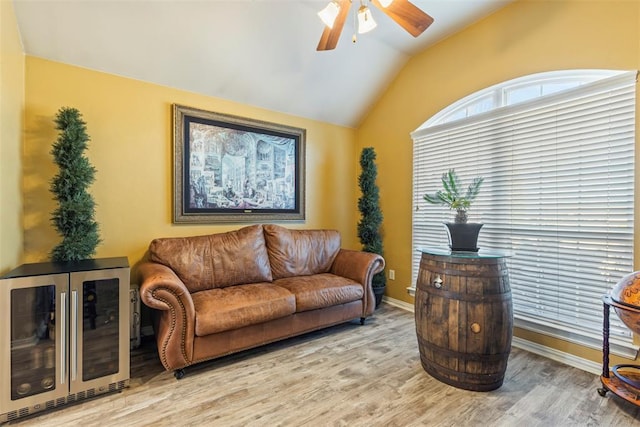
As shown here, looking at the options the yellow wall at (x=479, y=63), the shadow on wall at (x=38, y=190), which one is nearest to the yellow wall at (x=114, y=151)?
the shadow on wall at (x=38, y=190)

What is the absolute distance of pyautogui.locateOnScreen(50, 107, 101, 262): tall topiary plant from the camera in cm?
219

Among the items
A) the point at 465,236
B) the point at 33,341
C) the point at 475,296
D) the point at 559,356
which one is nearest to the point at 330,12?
the point at 465,236

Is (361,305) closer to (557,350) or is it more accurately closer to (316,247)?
(316,247)

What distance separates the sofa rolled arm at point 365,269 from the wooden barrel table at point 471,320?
1063 mm

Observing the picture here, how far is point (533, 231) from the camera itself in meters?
2.54

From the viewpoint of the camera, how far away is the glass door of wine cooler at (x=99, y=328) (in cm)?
186

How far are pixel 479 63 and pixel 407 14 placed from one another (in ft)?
4.89

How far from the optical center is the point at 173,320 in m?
2.04

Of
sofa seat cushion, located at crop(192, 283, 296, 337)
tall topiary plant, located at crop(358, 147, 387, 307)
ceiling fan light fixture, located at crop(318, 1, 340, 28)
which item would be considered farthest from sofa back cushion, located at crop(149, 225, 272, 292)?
ceiling fan light fixture, located at crop(318, 1, 340, 28)

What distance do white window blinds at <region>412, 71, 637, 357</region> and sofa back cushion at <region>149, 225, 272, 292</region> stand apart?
7.21ft

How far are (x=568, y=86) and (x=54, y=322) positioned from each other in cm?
406

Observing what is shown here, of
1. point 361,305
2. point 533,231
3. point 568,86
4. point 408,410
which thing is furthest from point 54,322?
point 568,86

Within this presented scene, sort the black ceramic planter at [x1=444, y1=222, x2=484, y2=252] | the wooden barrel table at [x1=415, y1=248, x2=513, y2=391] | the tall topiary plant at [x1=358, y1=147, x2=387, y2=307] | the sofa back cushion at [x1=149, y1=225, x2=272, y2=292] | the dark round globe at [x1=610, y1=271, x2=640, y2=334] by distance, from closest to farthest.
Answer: the dark round globe at [x1=610, y1=271, x2=640, y2=334], the wooden barrel table at [x1=415, y1=248, x2=513, y2=391], the black ceramic planter at [x1=444, y1=222, x2=484, y2=252], the sofa back cushion at [x1=149, y1=225, x2=272, y2=292], the tall topiary plant at [x1=358, y1=147, x2=387, y2=307]

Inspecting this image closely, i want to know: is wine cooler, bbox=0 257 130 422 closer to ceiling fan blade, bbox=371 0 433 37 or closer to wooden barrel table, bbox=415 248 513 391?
wooden barrel table, bbox=415 248 513 391
